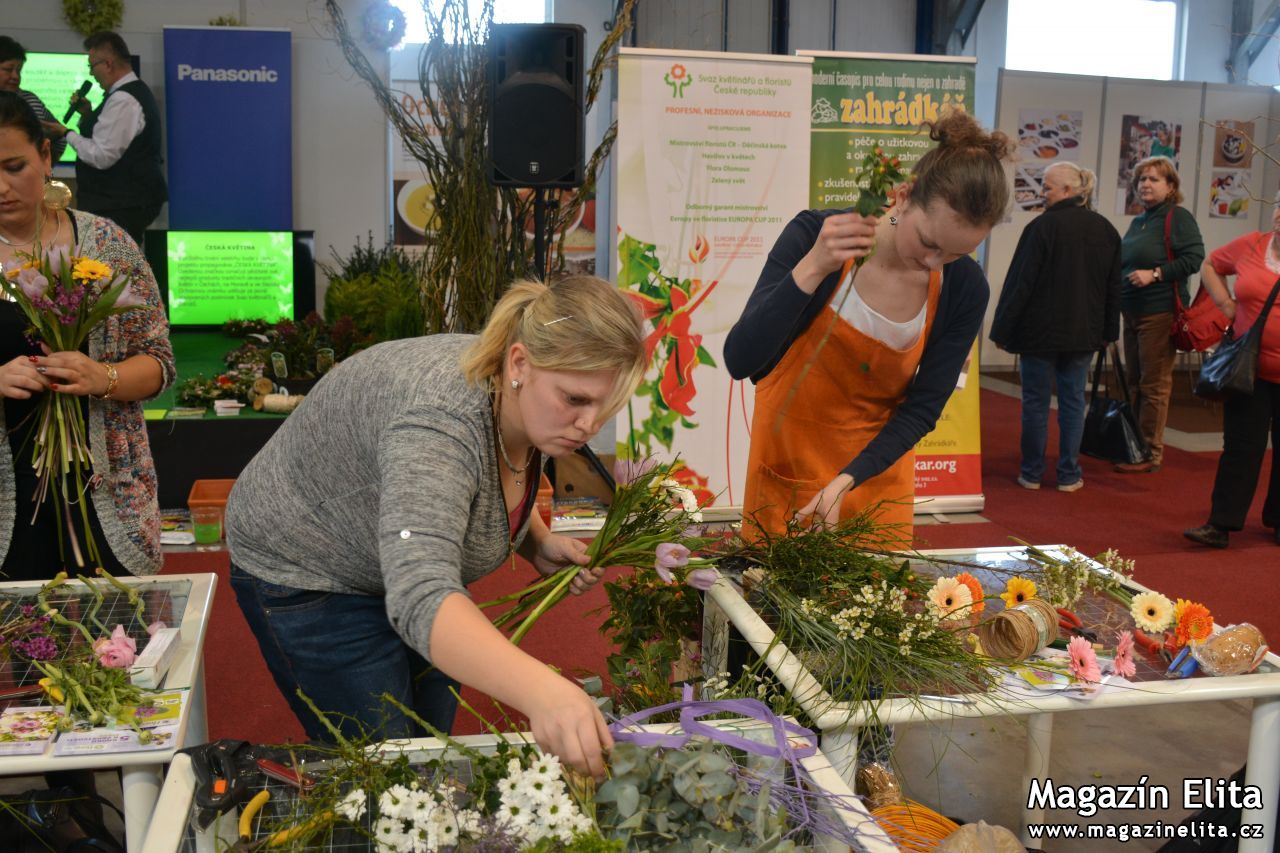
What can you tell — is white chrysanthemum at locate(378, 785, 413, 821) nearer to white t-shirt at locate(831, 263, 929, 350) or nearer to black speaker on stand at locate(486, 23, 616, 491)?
white t-shirt at locate(831, 263, 929, 350)

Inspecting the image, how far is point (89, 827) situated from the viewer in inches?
80.7

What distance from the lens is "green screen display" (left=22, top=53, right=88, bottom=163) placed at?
8.89m

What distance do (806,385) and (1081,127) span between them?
8734mm

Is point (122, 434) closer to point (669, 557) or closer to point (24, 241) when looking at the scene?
point (24, 241)

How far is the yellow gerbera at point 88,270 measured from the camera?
209 centimetres

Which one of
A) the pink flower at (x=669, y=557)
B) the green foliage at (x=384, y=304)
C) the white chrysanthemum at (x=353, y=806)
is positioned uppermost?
the green foliage at (x=384, y=304)

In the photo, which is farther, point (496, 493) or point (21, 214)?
point (21, 214)

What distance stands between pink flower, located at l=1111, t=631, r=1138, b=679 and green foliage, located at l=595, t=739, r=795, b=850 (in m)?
0.77

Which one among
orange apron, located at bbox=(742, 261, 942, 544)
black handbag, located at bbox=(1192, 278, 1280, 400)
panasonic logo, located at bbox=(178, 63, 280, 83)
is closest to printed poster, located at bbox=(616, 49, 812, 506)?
black handbag, located at bbox=(1192, 278, 1280, 400)

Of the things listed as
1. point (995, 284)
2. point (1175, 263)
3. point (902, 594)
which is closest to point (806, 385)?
point (902, 594)

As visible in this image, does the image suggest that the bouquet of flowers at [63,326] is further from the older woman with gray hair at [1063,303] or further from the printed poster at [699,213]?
the older woman with gray hair at [1063,303]

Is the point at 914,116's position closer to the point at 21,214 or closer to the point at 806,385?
the point at 806,385

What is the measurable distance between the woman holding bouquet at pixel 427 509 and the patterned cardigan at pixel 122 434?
0.60m

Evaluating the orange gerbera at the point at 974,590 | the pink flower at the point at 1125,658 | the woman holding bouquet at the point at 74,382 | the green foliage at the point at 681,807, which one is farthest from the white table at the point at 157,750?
the pink flower at the point at 1125,658
